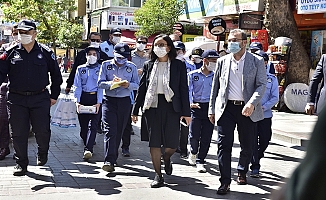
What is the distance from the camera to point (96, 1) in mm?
41500

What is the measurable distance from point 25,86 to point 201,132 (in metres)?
2.75

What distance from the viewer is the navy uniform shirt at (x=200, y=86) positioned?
289 inches

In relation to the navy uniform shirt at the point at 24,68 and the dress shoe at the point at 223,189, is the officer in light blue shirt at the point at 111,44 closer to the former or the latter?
the navy uniform shirt at the point at 24,68

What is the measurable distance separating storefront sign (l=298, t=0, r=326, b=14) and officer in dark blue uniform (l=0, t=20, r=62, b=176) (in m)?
10.5

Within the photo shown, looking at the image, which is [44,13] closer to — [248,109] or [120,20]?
[120,20]

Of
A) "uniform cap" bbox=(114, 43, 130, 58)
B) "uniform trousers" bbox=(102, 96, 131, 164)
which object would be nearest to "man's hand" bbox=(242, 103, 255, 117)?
"uniform trousers" bbox=(102, 96, 131, 164)

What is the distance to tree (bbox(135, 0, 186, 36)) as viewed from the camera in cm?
2487

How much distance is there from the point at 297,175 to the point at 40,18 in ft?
104

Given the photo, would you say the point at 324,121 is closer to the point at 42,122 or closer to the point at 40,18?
the point at 42,122

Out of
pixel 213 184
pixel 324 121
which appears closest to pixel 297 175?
pixel 324 121

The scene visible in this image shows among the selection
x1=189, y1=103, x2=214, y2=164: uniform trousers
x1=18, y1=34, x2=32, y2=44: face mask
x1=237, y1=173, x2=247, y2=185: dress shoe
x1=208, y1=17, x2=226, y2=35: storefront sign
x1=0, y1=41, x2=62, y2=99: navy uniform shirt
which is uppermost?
x1=208, y1=17, x2=226, y2=35: storefront sign

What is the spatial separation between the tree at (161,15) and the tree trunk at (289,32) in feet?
31.2


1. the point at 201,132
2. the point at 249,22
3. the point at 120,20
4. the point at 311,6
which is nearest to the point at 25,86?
the point at 201,132

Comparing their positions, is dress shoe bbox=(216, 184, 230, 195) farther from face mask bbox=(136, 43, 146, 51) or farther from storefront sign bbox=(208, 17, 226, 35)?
storefront sign bbox=(208, 17, 226, 35)
